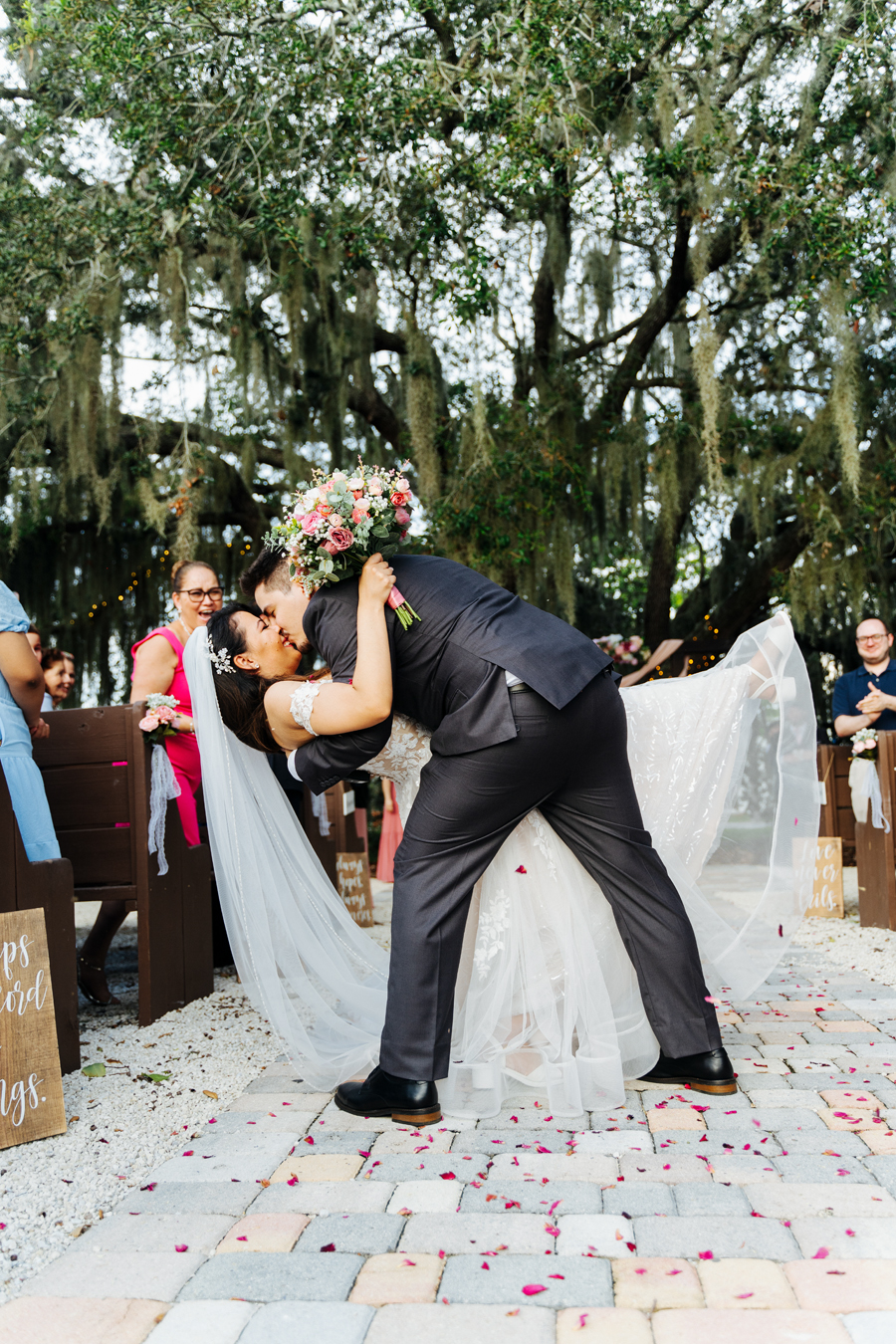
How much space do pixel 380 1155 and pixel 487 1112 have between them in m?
0.36

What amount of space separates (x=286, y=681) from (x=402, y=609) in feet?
1.48

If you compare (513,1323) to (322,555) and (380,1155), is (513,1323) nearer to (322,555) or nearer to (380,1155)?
(380,1155)

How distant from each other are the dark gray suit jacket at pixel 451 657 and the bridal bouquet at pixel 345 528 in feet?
0.19

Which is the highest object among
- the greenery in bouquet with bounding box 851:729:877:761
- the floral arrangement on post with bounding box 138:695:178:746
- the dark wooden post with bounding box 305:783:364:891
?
the floral arrangement on post with bounding box 138:695:178:746

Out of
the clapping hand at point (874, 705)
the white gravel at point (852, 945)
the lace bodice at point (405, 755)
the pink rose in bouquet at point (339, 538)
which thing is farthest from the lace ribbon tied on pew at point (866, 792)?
the pink rose in bouquet at point (339, 538)

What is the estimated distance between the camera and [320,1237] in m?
1.83

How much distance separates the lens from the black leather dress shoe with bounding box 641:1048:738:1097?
8.61ft

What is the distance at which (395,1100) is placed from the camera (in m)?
2.53

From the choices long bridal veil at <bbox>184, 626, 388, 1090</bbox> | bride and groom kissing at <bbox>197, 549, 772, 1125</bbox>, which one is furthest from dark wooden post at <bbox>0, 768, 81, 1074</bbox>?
bride and groom kissing at <bbox>197, 549, 772, 1125</bbox>

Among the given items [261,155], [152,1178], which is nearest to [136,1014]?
[152,1178]

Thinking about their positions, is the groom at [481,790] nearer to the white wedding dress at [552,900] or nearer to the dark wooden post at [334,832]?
the white wedding dress at [552,900]

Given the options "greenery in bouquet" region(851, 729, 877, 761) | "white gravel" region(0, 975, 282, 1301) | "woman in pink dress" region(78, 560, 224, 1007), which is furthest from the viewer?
"greenery in bouquet" region(851, 729, 877, 761)

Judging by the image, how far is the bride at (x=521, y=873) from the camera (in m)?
2.66

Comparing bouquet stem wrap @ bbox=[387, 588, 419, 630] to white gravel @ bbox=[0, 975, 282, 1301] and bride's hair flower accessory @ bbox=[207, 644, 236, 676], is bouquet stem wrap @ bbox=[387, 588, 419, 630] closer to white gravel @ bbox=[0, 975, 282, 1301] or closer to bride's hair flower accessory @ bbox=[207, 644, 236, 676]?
bride's hair flower accessory @ bbox=[207, 644, 236, 676]
